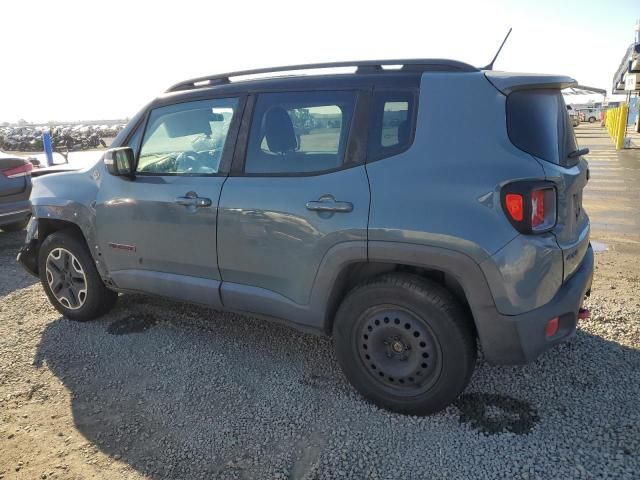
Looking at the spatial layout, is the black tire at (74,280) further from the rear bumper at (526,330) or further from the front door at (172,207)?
the rear bumper at (526,330)

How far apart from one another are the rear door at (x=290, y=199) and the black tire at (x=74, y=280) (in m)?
1.42

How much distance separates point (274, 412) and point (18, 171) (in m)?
6.07

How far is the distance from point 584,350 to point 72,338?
12.5ft

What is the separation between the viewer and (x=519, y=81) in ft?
8.40

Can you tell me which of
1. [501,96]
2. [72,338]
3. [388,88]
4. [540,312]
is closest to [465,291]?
[540,312]

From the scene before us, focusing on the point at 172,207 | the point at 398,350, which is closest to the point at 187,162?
the point at 172,207

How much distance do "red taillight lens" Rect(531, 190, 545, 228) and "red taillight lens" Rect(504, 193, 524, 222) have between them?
0.20ft

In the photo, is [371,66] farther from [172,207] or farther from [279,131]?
[172,207]

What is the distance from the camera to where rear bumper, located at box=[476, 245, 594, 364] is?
244 cm

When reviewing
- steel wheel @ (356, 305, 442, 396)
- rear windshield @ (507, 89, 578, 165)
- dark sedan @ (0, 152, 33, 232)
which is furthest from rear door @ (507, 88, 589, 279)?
dark sedan @ (0, 152, 33, 232)

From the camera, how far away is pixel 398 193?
2564mm

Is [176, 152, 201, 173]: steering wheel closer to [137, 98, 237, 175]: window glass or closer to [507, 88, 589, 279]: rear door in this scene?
[137, 98, 237, 175]: window glass

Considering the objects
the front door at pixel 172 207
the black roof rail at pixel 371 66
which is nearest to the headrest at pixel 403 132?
the black roof rail at pixel 371 66

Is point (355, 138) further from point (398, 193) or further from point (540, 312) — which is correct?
point (540, 312)
